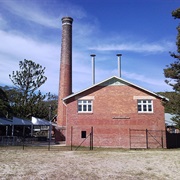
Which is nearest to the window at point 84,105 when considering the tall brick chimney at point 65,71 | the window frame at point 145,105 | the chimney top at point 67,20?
the window frame at point 145,105

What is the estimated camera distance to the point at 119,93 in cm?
2839

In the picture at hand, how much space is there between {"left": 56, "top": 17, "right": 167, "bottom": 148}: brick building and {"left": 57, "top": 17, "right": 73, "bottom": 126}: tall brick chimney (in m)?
8.91

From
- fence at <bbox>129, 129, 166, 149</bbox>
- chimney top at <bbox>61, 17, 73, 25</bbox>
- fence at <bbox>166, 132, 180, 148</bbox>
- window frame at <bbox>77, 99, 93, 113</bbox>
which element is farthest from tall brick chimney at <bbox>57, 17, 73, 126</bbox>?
fence at <bbox>166, 132, 180, 148</bbox>

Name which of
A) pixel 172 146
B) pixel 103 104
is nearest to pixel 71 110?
pixel 103 104

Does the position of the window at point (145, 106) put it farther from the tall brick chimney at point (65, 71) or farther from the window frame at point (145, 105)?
the tall brick chimney at point (65, 71)

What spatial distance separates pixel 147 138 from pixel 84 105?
25.2ft

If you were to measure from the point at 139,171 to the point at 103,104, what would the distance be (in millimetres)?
16281

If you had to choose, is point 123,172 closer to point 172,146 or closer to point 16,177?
point 16,177

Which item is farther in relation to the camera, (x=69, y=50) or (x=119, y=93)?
(x=69, y=50)

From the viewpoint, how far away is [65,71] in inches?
1508

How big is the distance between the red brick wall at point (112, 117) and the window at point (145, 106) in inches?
17.0

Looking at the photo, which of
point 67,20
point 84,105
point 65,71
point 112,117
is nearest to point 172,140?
point 112,117

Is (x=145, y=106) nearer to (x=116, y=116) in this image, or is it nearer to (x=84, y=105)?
(x=116, y=116)

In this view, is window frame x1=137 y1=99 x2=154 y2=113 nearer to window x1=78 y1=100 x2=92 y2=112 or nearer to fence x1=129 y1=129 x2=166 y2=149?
fence x1=129 y1=129 x2=166 y2=149
